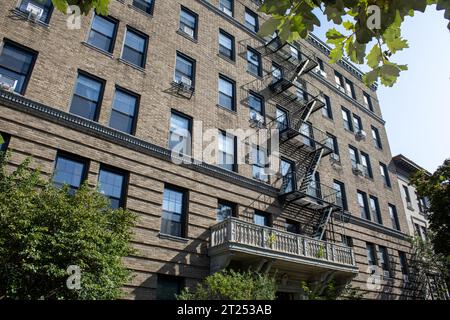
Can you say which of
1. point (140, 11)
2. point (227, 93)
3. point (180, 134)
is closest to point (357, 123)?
point (227, 93)

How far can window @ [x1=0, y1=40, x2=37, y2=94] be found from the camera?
1347cm

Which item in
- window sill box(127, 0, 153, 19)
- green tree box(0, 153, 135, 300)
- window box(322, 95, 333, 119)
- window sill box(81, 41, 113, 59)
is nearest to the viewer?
green tree box(0, 153, 135, 300)

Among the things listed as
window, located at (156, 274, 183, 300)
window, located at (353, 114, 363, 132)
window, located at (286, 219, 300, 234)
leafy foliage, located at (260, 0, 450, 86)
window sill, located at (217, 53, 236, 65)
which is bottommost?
window, located at (156, 274, 183, 300)

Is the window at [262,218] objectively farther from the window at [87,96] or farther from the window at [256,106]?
the window at [87,96]

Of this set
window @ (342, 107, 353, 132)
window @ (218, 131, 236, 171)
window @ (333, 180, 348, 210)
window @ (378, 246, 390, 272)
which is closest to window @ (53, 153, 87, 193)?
window @ (218, 131, 236, 171)

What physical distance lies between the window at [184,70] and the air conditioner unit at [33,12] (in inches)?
268

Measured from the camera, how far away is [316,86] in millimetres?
29125

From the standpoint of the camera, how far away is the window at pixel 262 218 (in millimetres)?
18903

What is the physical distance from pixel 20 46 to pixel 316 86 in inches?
858

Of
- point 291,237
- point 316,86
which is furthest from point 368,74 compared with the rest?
point 316,86

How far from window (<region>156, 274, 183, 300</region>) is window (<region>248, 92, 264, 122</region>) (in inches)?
432

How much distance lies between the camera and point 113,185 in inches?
575

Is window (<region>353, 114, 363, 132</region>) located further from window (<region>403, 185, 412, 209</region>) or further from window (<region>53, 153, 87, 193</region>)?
window (<region>53, 153, 87, 193</region>)

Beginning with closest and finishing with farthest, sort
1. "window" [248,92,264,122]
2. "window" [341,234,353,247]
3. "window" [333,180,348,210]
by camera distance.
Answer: "window" [248,92,264,122] → "window" [341,234,353,247] → "window" [333,180,348,210]
